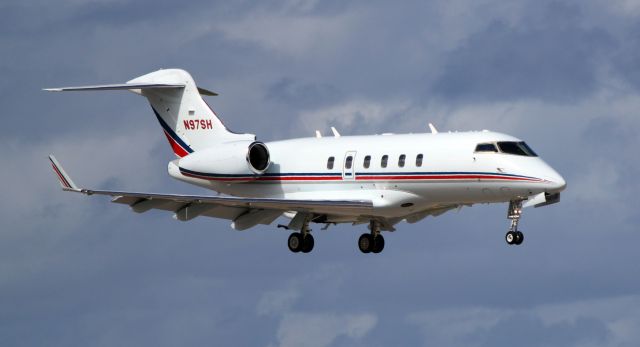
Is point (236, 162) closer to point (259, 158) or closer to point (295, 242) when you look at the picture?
point (259, 158)

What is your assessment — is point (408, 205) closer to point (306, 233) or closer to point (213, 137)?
point (306, 233)

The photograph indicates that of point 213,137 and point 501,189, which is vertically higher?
point 213,137

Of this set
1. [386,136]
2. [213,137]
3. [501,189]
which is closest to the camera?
[501,189]

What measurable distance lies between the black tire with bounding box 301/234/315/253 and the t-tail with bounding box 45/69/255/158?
5.00 meters

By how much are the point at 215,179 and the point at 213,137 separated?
7.88 ft

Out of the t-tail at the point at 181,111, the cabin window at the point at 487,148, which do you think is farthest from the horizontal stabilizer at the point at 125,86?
the cabin window at the point at 487,148

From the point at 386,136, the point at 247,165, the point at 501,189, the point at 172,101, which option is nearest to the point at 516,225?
the point at 501,189

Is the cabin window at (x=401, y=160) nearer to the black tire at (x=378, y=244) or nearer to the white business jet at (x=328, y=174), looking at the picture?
the white business jet at (x=328, y=174)

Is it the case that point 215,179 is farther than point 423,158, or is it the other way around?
point 215,179

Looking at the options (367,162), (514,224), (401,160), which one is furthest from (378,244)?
(514,224)

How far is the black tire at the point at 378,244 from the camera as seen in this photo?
47875 mm

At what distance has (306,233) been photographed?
154 ft

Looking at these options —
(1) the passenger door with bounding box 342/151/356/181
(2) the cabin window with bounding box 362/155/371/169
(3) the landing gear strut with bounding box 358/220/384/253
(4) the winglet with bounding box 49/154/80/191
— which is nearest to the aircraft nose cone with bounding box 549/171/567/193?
(2) the cabin window with bounding box 362/155/371/169

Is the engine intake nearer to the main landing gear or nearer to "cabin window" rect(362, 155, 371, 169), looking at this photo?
"cabin window" rect(362, 155, 371, 169)
